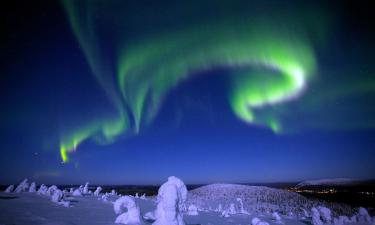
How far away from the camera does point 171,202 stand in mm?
17828

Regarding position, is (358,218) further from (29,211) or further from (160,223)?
(29,211)

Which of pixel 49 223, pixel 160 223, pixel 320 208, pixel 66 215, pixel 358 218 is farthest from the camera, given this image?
pixel 358 218

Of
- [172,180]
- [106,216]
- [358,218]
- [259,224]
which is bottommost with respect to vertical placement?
[358,218]

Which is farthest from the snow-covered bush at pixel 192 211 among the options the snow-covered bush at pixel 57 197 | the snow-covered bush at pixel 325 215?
the snow-covered bush at pixel 325 215

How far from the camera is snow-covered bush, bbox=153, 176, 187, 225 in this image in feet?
58.2

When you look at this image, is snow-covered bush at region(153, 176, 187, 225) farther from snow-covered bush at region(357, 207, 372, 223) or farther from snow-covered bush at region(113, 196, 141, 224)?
snow-covered bush at region(357, 207, 372, 223)

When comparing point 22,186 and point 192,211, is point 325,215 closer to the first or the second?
point 192,211

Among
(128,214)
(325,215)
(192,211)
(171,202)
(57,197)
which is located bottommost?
(325,215)

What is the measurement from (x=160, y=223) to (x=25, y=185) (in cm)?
2302

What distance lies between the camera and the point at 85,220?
Result: 17922 millimetres

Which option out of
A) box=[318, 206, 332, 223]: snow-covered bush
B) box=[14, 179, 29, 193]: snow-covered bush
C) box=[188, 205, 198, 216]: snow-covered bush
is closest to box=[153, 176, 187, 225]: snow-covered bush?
box=[188, 205, 198, 216]: snow-covered bush

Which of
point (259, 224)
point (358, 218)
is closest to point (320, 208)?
point (358, 218)

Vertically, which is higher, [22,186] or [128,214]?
[22,186]

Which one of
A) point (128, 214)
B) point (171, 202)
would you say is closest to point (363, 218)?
point (171, 202)
